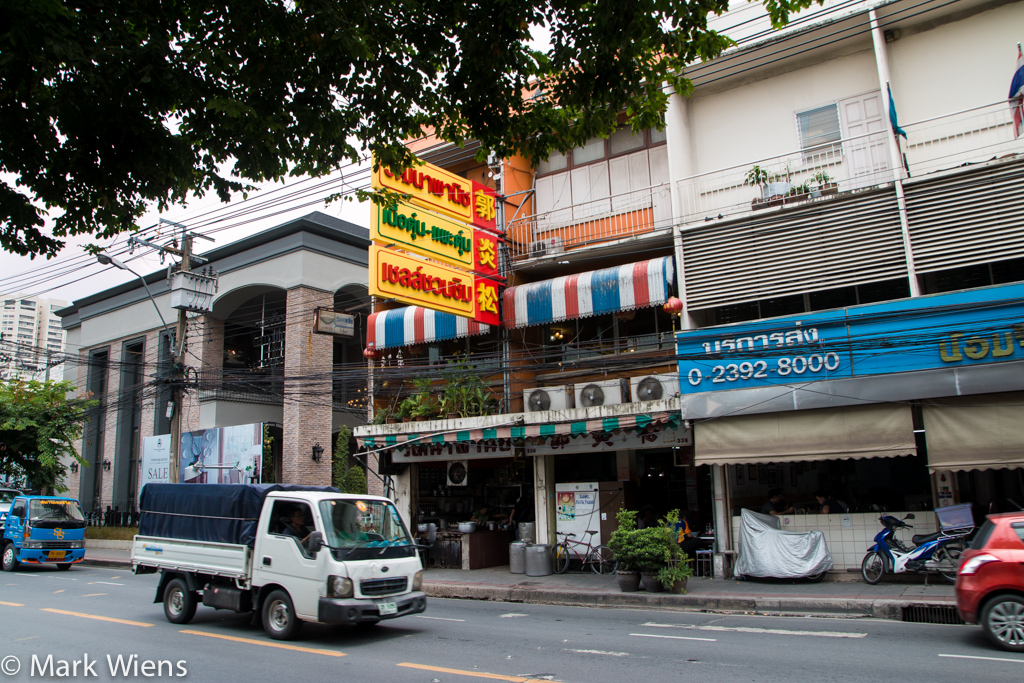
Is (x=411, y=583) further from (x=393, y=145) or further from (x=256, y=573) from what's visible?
(x=393, y=145)

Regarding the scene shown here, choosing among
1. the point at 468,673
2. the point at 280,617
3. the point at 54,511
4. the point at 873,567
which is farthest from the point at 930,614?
the point at 54,511

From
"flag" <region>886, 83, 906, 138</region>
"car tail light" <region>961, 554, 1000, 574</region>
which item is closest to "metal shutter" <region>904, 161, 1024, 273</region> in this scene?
"flag" <region>886, 83, 906, 138</region>

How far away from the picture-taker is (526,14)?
7.53 meters

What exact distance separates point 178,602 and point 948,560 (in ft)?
41.1

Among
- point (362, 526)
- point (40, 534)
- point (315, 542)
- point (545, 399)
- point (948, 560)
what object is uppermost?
point (545, 399)

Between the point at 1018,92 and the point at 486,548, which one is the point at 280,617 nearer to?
the point at 486,548

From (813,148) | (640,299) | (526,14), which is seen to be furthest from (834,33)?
(526,14)

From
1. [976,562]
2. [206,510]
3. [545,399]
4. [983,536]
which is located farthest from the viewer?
[545,399]

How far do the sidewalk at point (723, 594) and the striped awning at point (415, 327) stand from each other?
604cm

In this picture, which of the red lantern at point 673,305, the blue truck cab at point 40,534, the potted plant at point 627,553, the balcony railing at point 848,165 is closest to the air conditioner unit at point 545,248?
the balcony railing at point 848,165

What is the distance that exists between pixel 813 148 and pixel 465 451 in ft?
35.8

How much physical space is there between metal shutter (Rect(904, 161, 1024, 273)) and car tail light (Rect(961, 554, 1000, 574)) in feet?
21.3

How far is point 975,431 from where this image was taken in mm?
12328

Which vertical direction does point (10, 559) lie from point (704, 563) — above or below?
above
